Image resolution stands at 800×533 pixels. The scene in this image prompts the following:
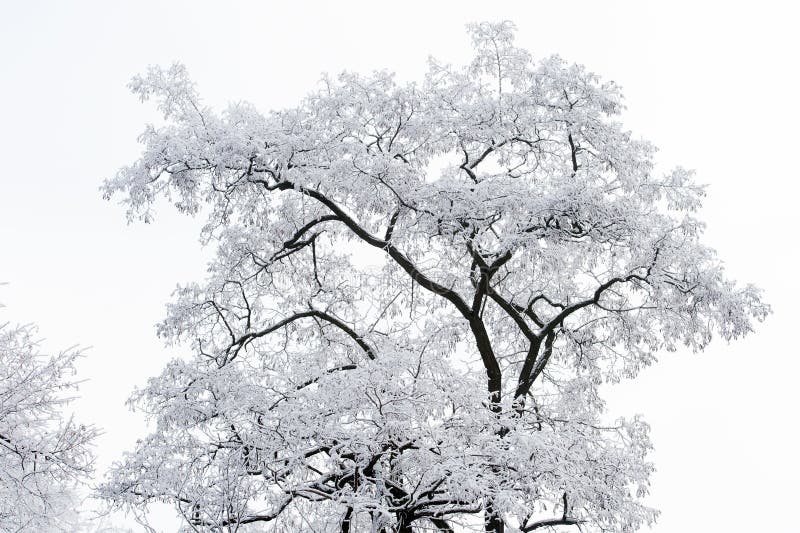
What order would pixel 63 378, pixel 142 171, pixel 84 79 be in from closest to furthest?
pixel 63 378
pixel 142 171
pixel 84 79

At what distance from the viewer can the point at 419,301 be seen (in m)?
12.0

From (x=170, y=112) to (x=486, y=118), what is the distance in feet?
12.5

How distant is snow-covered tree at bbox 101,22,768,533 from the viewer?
7.80 meters

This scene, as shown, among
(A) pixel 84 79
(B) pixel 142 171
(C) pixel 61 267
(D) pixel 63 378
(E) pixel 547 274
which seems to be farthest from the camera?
(A) pixel 84 79

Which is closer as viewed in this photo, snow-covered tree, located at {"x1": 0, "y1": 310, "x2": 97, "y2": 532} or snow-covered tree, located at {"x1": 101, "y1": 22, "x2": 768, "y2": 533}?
snow-covered tree, located at {"x1": 101, "y1": 22, "x2": 768, "y2": 533}

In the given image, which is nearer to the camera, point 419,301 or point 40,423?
point 40,423

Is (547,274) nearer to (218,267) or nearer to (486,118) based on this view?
(486,118)

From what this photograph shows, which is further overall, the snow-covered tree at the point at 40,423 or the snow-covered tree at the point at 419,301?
the snow-covered tree at the point at 40,423

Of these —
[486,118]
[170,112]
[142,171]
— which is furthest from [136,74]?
[486,118]

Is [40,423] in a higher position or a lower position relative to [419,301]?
lower

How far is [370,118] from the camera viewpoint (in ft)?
35.3

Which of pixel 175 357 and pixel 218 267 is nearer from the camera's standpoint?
pixel 175 357

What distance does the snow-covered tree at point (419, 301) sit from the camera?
7805 mm

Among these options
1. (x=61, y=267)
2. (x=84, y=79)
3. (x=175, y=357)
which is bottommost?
(x=175, y=357)
